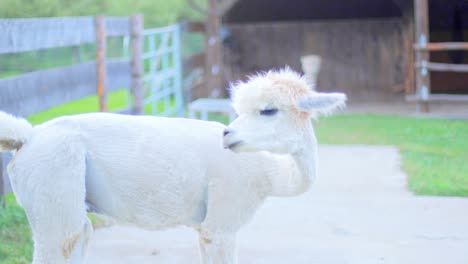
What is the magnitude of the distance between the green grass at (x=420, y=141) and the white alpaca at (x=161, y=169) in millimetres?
3821

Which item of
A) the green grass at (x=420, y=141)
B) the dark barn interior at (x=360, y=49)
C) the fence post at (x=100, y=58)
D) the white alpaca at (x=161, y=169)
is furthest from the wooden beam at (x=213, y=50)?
the white alpaca at (x=161, y=169)

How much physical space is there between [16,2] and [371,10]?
9.86 metres

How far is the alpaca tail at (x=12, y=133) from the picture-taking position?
11.4 ft

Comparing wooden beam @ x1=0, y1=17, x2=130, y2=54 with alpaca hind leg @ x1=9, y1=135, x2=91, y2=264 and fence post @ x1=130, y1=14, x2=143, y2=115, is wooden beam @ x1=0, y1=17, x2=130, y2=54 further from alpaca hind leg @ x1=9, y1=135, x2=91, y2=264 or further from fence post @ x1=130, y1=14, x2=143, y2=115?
alpaca hind leg @ x1=9, y1=135, x2=91, y2=264

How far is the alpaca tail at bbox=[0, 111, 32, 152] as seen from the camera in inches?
137

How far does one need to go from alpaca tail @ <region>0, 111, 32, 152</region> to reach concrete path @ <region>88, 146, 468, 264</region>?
1.82 m

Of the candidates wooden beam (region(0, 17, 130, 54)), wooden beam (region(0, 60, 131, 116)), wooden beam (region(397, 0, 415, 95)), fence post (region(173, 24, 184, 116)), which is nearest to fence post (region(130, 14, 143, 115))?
wooden beam (region(0, 60, 131, 116))

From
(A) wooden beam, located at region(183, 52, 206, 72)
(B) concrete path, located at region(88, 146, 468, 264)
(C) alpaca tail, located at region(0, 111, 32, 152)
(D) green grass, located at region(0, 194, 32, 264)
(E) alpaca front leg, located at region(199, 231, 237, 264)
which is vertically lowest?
(B) concrete path, located at region(88, 146, 468, 264)

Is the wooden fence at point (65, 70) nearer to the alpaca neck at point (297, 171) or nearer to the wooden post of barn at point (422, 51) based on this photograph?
the alpaca neck at point (297, 171)

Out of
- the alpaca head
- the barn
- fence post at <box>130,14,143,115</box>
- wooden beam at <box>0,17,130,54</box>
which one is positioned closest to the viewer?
the alpaca head

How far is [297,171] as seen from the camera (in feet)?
12.2

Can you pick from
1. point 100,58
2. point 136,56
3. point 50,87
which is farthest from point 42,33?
point 136,56

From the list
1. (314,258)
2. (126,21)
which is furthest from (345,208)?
(126,21)

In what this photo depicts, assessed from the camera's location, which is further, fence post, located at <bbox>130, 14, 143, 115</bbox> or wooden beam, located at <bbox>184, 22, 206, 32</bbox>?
wooden beam, located at <bbox>184, 22, 206, 32</bbox>
